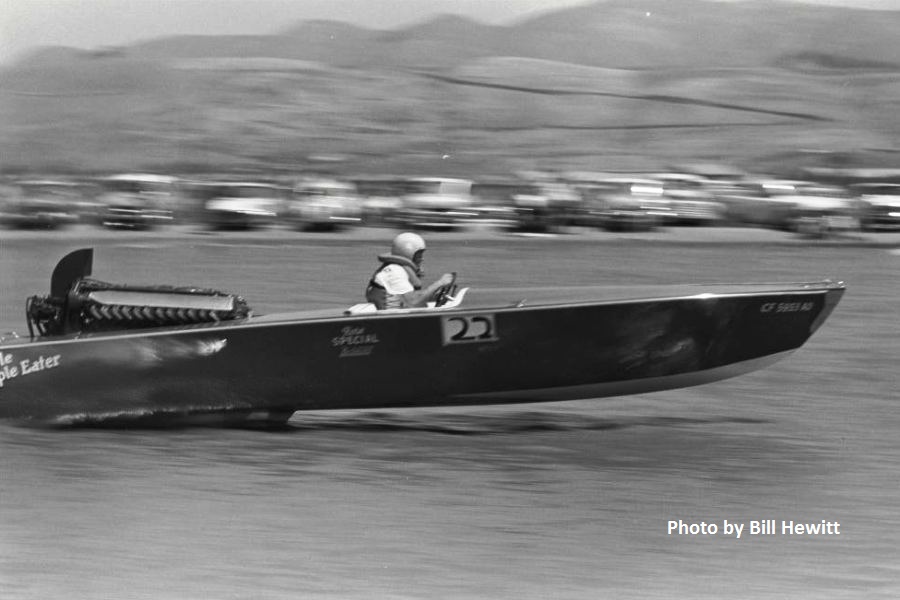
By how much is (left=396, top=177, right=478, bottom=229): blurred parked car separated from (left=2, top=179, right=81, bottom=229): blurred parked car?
6411mm

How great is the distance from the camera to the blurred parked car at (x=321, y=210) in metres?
28.1

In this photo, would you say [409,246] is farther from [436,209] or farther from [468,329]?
[436,209]

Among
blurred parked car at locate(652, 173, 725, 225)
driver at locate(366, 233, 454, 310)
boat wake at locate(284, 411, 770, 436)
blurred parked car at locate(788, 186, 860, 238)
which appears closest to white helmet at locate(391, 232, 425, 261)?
driver at locate(366, 233, 454, 310)

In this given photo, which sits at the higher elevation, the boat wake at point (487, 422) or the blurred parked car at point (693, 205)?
the boat wake at point (487, 422)

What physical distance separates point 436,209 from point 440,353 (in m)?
20.7

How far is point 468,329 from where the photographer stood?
314 inches

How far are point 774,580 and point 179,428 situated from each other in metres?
3.93

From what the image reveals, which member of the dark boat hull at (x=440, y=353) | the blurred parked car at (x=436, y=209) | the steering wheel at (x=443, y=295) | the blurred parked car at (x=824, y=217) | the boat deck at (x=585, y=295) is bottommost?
the blurred parked car at (x=824, y=217)

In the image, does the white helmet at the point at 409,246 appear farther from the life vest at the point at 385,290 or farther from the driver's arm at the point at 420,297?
the driver's arm at the point at 420,297

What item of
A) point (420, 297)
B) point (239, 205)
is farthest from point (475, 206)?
point (420, 297)

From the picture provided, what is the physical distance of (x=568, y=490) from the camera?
7.13m

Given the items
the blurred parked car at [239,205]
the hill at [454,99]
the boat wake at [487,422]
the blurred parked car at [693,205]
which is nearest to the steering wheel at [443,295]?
the boat wake at [487,422]

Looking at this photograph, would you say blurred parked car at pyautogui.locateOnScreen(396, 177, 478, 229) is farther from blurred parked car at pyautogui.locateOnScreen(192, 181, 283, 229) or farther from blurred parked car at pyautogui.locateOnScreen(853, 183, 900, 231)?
blurred parked car at pyautogui.locateOnScreen(853, 183, 900, 231)

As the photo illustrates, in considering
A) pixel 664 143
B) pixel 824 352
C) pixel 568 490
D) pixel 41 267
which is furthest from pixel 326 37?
pixel 568 490
